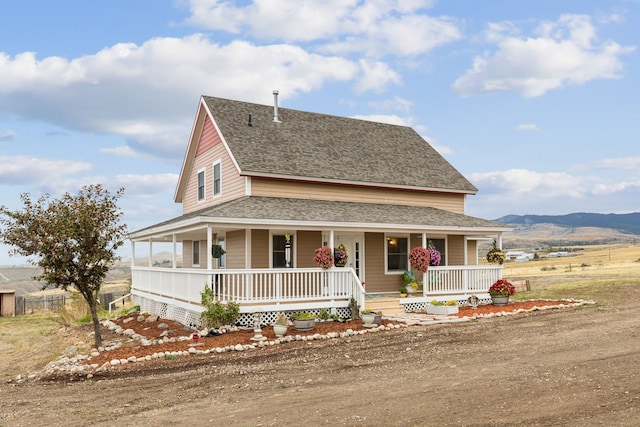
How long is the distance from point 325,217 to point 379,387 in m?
9.51

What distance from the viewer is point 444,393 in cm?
914

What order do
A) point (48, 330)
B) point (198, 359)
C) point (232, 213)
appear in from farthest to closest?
1. point (48, 330)
2. point (232, 213)
3. point (198, 359)

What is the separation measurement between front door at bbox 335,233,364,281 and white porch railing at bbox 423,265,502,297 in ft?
8.39

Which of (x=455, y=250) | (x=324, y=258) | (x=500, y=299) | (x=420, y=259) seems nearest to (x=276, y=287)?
(x=324, y=258)

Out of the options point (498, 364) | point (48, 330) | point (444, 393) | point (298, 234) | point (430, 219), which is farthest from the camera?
point (48, 330)

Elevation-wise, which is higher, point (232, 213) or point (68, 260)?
point (232, 213)

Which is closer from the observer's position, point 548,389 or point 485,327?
point 548,389

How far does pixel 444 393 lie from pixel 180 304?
12.0 metres

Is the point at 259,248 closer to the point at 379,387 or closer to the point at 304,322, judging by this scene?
the point at 304,322

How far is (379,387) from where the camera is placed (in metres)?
9.82

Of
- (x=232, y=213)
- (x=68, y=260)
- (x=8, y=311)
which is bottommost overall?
A: (x=8, y=311)

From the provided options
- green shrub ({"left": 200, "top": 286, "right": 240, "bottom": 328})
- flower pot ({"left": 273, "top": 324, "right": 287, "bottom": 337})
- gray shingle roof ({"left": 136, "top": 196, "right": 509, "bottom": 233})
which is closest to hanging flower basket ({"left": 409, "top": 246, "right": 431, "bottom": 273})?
gray shingle roof ({"left": 136, "top": 196, "right": 509, "bottom": 233})

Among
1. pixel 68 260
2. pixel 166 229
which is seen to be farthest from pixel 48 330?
pixel 68 260

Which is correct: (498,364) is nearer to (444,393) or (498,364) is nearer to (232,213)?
(444,393)
